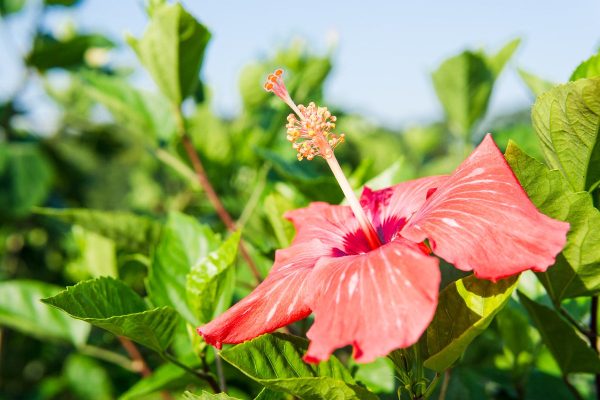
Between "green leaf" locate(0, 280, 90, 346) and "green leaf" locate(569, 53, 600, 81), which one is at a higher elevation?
"green leaf" locate(569, 53, 600, 81)

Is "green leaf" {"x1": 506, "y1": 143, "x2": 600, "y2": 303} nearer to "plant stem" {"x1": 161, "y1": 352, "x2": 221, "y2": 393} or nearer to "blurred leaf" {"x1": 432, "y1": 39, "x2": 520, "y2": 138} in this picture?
"plant stem" {"x1": 161, "y1": 352, "x2": 221, "y2": 393}

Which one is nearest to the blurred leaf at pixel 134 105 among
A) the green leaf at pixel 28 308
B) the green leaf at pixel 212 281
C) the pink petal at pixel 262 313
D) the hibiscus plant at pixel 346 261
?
the hibiscus plant at pixel 346 261

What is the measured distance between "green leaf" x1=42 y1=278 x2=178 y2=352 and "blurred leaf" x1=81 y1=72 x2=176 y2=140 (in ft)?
3.11

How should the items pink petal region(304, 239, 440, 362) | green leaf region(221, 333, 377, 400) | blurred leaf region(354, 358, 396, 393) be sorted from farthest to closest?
blurred leaf region(354, 358, 396, 393) → green leaf region(221, 333, 377, 400) → pink petal region(304, 239, 440, 362)

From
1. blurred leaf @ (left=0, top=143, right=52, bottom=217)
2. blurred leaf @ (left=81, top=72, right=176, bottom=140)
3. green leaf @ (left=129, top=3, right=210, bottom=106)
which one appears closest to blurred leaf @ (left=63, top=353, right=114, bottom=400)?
blurred leaf @ (left=0, top=143, right=52, bottom=217)

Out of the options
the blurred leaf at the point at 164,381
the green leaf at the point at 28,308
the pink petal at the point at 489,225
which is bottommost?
the green leaf at the point at 28,308

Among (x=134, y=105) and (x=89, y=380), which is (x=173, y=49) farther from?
(x=89, y=380)

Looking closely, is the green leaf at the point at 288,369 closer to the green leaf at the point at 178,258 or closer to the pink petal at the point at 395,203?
the pink petal at the point at 395,203

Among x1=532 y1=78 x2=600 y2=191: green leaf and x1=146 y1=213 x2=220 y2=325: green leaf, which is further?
x1=146 y1=213 x2=220 y2=325: green leaf

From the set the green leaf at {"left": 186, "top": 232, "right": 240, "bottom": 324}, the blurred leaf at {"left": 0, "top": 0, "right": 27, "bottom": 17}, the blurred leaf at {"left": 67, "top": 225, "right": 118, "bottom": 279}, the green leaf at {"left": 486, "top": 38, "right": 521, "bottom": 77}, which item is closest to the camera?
the green leaf at {"left": 186, "top": 232, "right": 240, "bottom": 324}

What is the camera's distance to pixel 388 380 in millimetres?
1228

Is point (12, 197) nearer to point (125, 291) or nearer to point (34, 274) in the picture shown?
point (34, 274)

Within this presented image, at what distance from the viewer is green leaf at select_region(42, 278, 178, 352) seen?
3.03 feet

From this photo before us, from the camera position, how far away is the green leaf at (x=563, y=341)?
39.9 inches
